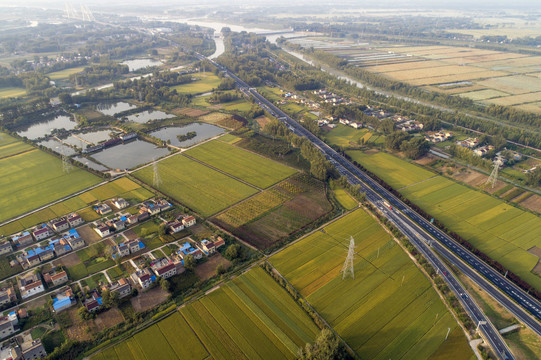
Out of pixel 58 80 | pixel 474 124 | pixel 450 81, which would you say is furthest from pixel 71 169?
pixel 450 81

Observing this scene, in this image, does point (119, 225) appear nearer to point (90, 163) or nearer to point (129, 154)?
point (90, 163)

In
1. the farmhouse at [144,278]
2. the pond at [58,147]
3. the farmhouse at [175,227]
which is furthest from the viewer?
the pond at [58,147]

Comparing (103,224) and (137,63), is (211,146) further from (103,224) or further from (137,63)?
(137,63)

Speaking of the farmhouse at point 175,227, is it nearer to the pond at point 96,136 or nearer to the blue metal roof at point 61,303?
the blue metal roof at point 61,303

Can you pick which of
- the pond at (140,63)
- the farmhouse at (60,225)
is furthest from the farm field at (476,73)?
the farmhouse at (60,225)

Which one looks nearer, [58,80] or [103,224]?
[103,224]

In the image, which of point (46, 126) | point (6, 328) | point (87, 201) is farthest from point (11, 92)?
point (6, 328)
